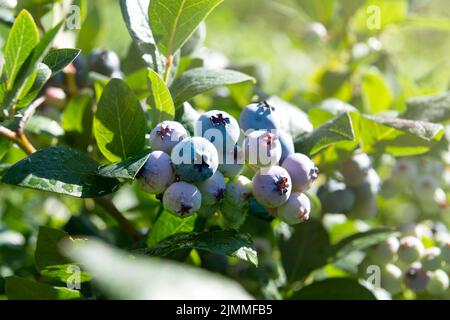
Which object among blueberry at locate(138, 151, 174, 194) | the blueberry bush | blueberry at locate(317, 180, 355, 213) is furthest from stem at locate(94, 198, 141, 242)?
blueberry at locate(317, 180, 355, 213)

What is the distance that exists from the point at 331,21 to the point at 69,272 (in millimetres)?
908

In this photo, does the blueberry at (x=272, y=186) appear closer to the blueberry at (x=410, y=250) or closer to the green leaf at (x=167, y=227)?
the green leaf at (x=167, y=227)

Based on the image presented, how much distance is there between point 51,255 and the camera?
933 millimetres

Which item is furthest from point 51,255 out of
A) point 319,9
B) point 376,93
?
point 319,9

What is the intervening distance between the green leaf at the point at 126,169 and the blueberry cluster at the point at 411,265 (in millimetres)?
578

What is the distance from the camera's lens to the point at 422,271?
1.20m

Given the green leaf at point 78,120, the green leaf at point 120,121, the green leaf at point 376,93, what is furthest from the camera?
the green leaf at point 376,93

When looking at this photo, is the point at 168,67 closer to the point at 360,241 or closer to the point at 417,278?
the point at 360,241

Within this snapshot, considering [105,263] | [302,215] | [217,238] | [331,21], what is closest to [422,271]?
[302,215]

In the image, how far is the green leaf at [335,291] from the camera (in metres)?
1.11

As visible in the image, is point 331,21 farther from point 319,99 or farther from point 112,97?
point 112,97

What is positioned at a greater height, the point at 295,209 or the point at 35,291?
the point at 295,209

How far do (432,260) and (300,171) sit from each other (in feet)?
1.48

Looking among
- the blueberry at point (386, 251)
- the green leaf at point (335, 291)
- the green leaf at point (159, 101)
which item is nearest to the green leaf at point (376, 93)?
the blueberry at point (386, 251)
